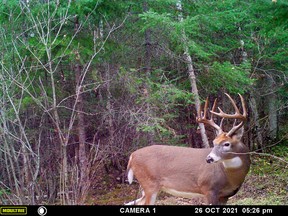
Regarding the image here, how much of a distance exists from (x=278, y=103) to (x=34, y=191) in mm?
9467

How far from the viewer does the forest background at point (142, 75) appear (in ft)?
29.2

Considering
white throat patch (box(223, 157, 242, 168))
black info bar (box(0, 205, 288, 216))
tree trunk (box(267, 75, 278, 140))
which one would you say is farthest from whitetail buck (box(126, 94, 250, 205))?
tree trunk (box(267, 75, 278, 140))

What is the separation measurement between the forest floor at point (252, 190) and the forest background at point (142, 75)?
3 cm

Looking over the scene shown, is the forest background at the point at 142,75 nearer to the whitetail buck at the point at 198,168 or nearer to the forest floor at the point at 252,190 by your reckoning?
the forest floor at the point at 252,190

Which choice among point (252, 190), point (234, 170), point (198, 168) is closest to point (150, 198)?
point (198, 168)

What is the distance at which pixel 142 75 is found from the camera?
991 centimetres

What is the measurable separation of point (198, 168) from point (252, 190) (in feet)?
7.84

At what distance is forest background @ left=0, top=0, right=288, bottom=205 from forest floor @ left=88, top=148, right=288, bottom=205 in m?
0.03

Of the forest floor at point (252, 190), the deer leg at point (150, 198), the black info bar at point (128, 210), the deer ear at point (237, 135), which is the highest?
the deer ear at point (237, 135)

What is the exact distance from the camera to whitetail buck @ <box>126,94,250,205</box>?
666 centimetres

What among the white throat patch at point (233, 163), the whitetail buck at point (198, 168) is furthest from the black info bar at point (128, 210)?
the white throat patch at point (233, 163)

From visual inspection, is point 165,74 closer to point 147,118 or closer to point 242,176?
point 147,118

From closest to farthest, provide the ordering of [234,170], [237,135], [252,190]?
[234,170] → [237,135] → [252,190]

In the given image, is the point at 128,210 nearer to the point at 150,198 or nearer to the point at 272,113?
the point at 150,198
